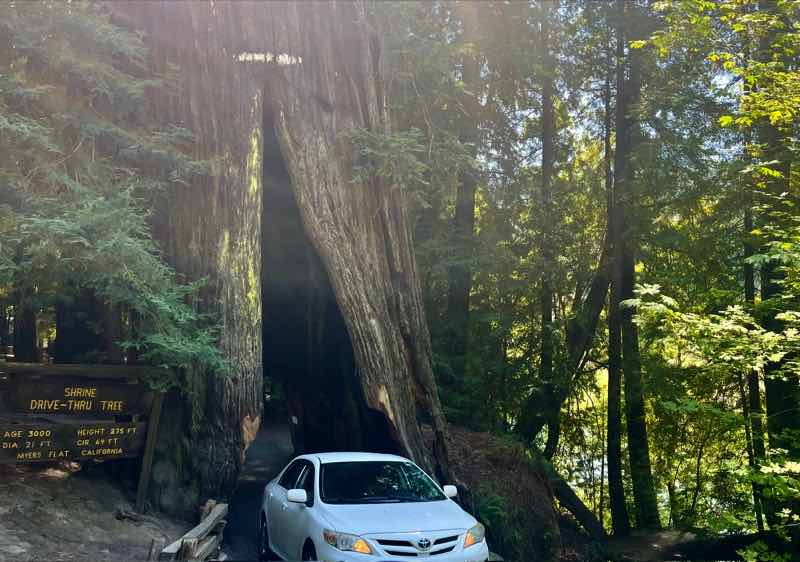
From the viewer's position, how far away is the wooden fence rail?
7.14 m

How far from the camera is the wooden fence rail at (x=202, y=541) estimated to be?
714 centimetres

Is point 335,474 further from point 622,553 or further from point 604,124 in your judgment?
point 604,124

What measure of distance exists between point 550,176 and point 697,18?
11.4m

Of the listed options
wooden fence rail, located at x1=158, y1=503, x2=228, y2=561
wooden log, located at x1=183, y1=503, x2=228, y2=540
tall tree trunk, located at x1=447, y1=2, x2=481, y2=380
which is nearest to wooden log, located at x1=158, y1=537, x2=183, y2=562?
wooden fence rail, located at x1=158, y1=503, x2=228, y2=561

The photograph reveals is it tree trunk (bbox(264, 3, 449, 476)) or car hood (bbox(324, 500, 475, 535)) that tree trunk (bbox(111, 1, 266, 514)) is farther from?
car hood (bbox(324, 500, 475, 535))

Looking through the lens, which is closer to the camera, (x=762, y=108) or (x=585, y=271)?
(x=762, y=108)

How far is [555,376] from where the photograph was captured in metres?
19.3

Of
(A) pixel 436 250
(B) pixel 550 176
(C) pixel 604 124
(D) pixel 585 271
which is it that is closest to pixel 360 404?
(A) pixel 436 250

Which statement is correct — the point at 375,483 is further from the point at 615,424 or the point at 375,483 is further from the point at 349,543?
the point at 615,424

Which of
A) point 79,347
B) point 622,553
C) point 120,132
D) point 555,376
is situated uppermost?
point 120,132

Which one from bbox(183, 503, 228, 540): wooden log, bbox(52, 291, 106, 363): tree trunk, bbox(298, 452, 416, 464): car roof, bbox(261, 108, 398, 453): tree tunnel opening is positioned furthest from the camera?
bbox(261, 108, 398, 453): tree tunnel opening

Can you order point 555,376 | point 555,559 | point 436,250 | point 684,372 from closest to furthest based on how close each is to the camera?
1. point 555,559
2. point 684,372
3. point 436,250
4. point 555,376

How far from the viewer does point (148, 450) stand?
1027cm

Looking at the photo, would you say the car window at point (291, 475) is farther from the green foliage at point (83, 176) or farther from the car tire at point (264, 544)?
the green foliage at point (83, 176)
